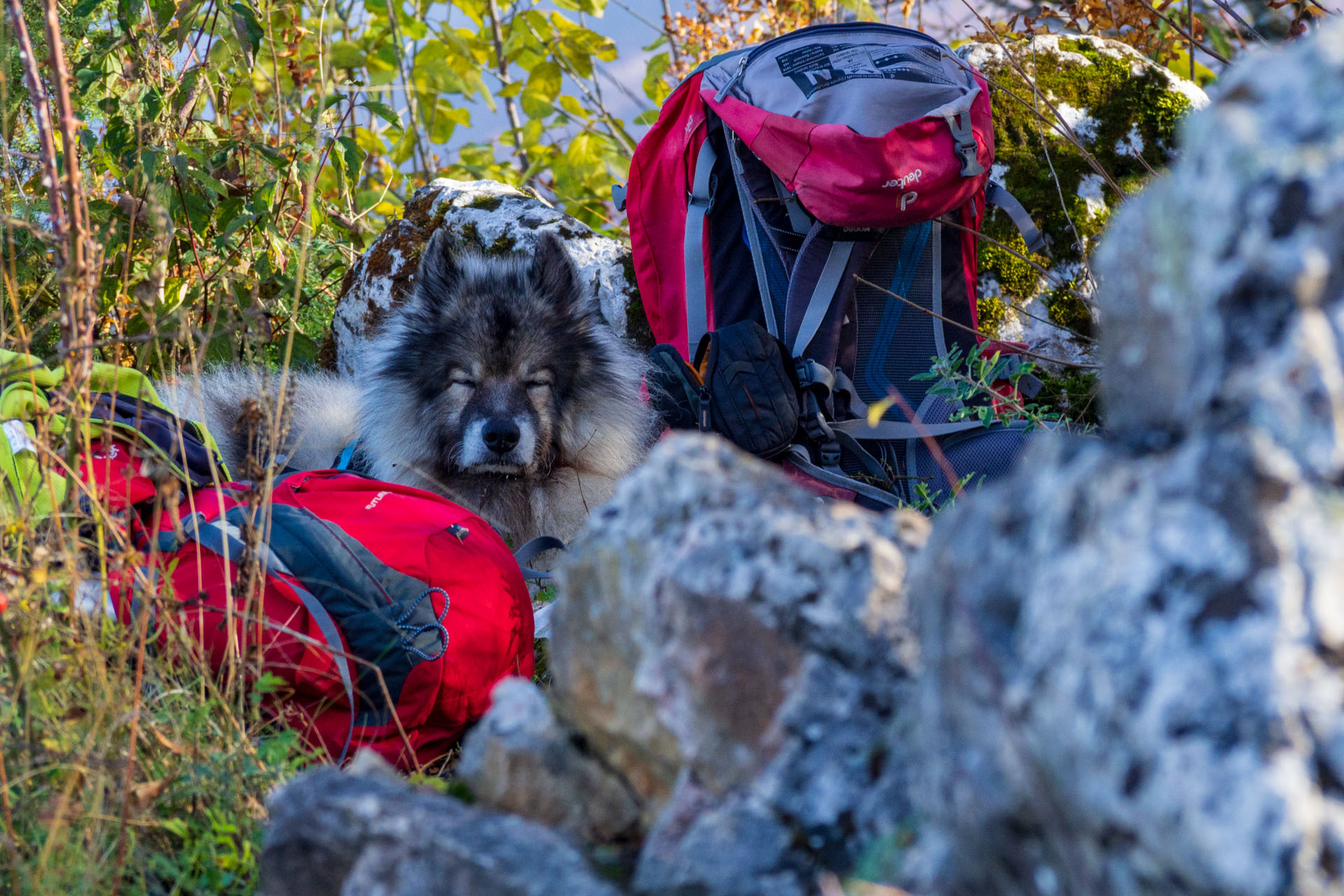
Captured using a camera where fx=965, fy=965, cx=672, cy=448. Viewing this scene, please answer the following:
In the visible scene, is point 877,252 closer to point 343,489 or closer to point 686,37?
point 343,489

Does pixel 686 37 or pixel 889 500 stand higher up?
pixel 686 37

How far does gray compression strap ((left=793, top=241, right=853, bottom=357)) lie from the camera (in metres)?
3.89

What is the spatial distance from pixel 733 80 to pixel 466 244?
69.1 inches

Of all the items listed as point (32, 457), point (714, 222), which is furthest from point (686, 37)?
point (32, 457)

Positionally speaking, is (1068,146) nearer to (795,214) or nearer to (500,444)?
(795,214)

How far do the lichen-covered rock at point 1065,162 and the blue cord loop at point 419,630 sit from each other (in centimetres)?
329

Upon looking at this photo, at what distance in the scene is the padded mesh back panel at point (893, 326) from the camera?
4.15 metres

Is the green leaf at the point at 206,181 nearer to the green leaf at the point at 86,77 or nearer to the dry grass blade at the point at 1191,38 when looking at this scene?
the green leaf at the point at 86,77

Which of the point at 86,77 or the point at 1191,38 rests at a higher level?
the point at 1191,38

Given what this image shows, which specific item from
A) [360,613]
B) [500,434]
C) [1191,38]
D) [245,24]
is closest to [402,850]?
[360,613]

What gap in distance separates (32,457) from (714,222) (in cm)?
277

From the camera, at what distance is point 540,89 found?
6629mm

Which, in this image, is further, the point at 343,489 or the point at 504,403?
the point at 504,403

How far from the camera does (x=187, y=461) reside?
2.63 metres
